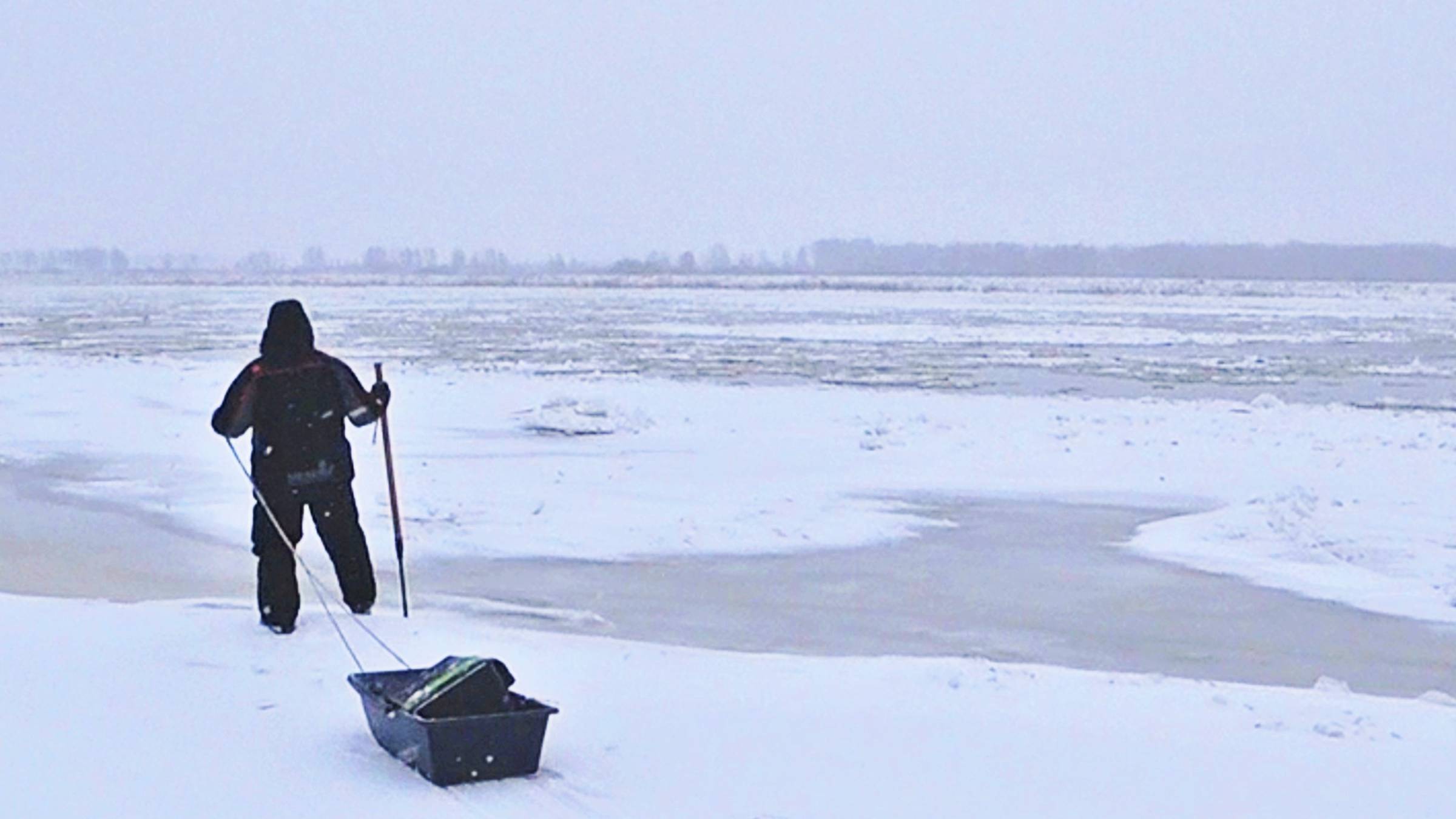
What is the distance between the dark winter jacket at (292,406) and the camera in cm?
709

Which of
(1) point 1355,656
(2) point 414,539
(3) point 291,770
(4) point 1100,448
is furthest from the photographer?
(4) point 1100,448

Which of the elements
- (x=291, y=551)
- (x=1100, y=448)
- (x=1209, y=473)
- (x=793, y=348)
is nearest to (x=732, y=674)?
(x=291, y=551)

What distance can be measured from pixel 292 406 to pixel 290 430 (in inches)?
4.1

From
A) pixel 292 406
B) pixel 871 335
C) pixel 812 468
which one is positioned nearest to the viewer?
pixel 292 406

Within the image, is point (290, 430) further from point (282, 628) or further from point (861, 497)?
point (861, 497)

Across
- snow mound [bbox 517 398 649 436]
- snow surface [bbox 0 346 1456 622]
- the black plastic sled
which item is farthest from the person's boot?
snow mound [bbox 517 398 649 436]

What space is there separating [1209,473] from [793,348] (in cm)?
2135

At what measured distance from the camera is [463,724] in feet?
16.5

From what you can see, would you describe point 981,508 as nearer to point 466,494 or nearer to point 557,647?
point 466,494

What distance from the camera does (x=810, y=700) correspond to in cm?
628

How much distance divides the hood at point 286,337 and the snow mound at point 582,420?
11918 millimetres

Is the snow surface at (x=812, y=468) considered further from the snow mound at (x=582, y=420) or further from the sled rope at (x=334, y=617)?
the sled rope at (x=334, y=617)

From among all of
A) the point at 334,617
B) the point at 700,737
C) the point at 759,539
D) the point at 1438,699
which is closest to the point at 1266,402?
the point at 759,539

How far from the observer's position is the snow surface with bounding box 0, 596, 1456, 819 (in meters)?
5.06
